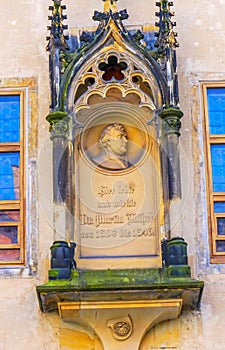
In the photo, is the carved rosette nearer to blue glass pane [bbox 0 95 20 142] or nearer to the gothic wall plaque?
the gothic wall plaque

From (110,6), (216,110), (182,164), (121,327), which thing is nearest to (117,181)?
(182,164)

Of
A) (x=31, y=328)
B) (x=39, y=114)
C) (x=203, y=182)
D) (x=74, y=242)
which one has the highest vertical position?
(x=39, y=114)

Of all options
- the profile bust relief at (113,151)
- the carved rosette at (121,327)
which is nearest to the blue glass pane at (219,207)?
the profile bust relief at (113,151)

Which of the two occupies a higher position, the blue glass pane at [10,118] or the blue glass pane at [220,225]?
the blue glass pane at [10,118]

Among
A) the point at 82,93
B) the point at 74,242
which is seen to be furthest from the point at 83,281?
the point at 82,93

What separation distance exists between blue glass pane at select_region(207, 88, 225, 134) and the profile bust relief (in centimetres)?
94

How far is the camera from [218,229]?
10117mm

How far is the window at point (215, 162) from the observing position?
10.1m

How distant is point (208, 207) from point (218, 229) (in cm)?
24

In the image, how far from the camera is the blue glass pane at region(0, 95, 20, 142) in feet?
34.4

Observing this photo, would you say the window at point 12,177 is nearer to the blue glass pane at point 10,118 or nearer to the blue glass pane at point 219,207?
the blue glass pane at point 10,118

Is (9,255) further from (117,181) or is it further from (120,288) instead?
(120,288)

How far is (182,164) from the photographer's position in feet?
33.7

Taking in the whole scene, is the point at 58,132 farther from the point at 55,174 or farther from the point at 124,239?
the point at 124,239
